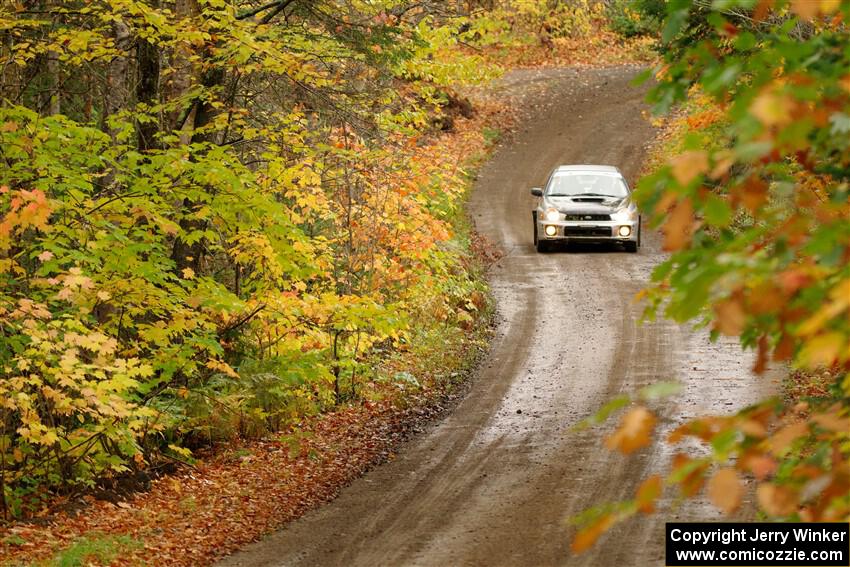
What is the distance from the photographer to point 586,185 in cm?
2203

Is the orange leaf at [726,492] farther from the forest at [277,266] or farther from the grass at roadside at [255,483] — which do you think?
the grass at roadside at [255,483]

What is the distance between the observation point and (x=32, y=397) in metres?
8.72

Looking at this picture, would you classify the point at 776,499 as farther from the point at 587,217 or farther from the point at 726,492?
the point at 587,217

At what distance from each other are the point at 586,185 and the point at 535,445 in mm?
11633

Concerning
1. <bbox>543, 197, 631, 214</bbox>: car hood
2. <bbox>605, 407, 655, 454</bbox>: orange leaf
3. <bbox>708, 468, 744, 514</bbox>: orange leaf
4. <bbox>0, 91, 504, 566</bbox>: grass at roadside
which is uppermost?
<bbox>543, 197, 631, 214</bbox>: car hood

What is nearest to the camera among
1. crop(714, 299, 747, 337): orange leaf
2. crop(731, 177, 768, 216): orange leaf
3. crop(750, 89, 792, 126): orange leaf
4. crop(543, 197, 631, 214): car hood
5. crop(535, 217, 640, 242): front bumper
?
crop(750, 89, 792, 126): orange leaf

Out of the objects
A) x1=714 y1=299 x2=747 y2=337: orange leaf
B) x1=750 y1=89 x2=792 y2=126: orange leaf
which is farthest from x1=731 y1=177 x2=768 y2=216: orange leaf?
x1=750 y1=89 x2=792 y2=126: orange leaf

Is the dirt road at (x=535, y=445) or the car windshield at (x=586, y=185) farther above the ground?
the car windshield at (x=586, y=185)

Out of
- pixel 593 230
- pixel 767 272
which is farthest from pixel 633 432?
pixel 593 230

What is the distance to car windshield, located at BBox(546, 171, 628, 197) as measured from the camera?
71.5 ft

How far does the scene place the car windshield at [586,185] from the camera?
21797 mm

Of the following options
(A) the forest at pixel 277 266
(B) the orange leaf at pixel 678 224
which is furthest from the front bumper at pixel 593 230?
(B) the orange leaf at pixel 678 224

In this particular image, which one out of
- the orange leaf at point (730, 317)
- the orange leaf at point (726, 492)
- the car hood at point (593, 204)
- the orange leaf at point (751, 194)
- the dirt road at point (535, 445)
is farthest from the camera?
the car hood at point (593, 204)

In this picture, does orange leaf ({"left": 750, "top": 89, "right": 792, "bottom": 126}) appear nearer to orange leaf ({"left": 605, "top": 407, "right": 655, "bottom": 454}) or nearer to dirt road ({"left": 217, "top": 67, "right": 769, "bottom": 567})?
orange leaf ({"left": 605, "top": 407, "right": 655, "bottom": 454})
